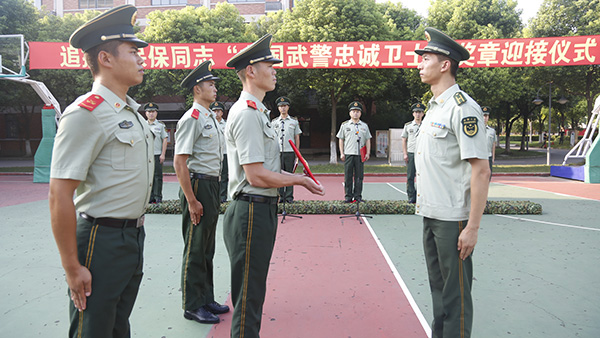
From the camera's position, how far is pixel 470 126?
7.74 ft

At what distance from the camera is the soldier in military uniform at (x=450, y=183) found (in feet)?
A: 7.76

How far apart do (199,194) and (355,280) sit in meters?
1.95

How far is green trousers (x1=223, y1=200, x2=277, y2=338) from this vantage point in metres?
2.35

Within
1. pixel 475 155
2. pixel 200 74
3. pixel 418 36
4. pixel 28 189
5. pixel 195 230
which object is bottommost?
pixel 28 189

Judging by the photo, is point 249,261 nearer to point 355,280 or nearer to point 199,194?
point 199,194

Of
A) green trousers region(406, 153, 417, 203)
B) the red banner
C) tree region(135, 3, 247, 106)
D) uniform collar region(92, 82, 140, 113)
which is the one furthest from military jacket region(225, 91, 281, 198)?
tree region(135, 3, 247, 106)

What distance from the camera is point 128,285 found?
2.00 m

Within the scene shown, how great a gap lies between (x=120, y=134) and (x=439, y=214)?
78.5 inches

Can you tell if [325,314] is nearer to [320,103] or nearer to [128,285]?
[128,285]

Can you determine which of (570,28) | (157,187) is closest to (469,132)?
(157,187)

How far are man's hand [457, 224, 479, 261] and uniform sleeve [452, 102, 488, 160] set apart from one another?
0.46m

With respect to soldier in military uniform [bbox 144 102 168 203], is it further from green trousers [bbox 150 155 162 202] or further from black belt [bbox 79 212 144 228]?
black belt [bbox 79 212 144 228]

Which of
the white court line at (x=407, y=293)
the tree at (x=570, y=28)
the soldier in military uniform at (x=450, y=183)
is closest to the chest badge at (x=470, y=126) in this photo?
the soldier in military uniform at (x=450, y=183)

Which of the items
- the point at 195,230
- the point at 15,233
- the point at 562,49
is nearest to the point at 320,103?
the point at 562,49
